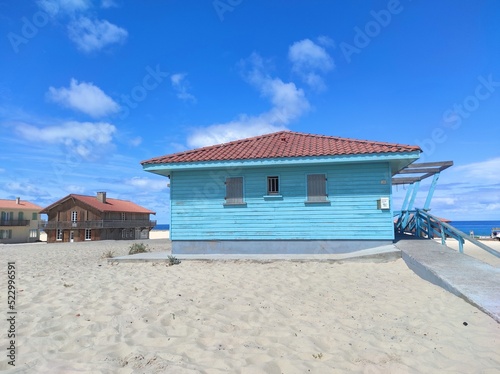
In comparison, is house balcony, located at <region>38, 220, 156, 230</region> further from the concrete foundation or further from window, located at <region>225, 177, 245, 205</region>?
window, located at <region>225, 177, 245, 205</region>

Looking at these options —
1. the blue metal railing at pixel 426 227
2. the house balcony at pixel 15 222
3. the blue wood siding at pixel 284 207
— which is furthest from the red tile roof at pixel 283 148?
the house balcony at pixel 15 222

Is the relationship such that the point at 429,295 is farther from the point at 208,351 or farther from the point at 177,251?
the point at 177,251

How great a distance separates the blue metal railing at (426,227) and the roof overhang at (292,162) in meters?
Answer: 2.11

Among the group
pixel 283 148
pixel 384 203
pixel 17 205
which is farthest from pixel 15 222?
pixel 384 203

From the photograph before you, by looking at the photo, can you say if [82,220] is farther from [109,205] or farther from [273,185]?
[273,185]

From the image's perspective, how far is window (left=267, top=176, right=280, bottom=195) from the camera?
1166cm

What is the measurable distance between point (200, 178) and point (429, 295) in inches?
324

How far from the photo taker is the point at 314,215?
11.3 metres

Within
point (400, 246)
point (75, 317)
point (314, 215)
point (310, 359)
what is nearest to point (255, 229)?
point (314, 215)

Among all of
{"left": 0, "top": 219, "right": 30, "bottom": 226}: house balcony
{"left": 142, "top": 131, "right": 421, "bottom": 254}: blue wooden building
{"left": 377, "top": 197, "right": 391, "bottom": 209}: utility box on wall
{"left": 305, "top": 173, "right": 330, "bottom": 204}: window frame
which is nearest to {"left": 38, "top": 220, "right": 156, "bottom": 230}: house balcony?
{"left": 0, "top": 219, "right": 30, "bottom": 226}: house balcony

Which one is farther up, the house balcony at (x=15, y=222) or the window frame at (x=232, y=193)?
the window frame at (x=232, y=193)

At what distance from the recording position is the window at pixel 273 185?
38.2ft

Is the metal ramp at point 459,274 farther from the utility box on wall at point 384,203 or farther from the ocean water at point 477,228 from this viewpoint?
the ocean water at point 477,228

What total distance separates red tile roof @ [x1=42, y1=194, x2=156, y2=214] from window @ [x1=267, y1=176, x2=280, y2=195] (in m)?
31.3
